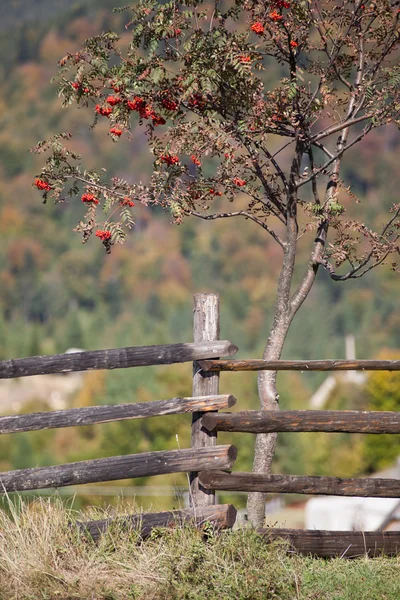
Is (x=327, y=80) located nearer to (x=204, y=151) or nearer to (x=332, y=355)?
(x=204, y=151)

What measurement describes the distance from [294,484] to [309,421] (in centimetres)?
52

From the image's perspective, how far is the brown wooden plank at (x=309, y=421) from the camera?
25.1 feet

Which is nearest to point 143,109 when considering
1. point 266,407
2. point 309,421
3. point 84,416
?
point 84,416

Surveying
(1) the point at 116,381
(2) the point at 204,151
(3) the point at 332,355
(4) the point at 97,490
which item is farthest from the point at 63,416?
(3) the point at 332,355

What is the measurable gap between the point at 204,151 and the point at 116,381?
3674 inches

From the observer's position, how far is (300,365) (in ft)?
25.3

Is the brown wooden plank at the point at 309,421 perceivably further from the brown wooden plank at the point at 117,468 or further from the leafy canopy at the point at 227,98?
the leafy canopy at the point at 227,98

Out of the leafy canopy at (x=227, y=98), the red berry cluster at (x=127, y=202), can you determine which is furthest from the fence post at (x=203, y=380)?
the red berry cluster at (x=127, y=202)

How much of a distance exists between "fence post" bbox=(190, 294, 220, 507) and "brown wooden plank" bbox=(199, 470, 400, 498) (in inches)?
5.0

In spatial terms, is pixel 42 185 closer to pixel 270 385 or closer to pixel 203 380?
pixel 203 380

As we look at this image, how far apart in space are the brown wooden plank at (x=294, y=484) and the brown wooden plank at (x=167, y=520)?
0.65ft

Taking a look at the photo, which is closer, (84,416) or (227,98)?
(84,416)

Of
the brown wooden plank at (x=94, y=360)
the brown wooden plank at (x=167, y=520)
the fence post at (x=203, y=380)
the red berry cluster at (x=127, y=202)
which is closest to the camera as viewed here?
the brown wooden plank at (x=167, y=520)

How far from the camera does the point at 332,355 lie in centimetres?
14425
